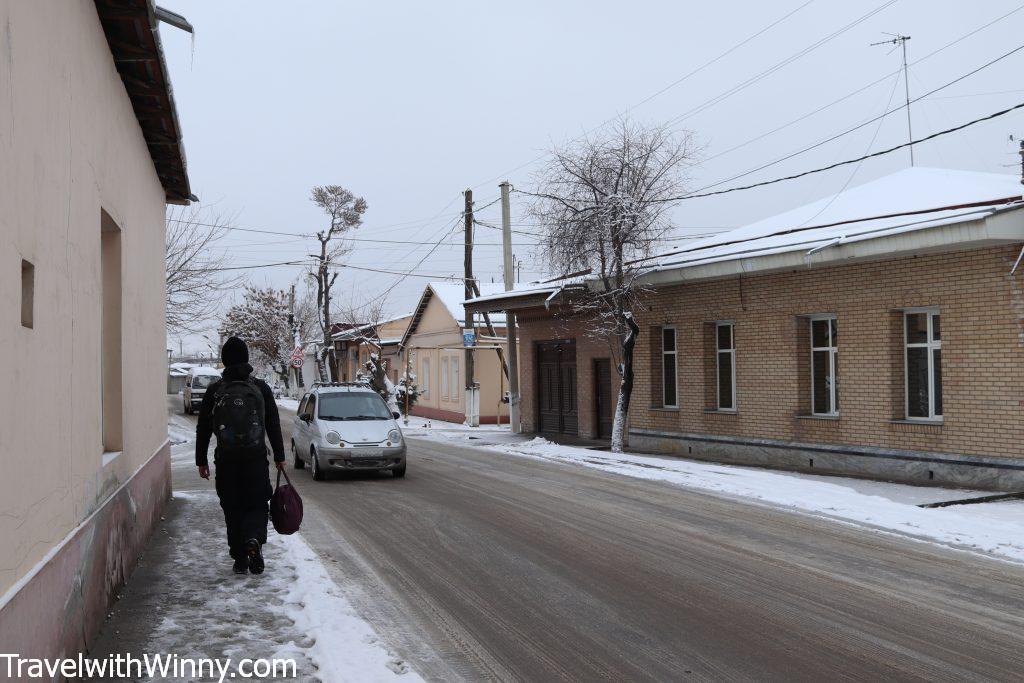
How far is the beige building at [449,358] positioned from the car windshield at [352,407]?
54.6 ft

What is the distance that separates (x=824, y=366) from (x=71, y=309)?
15168 millimetres

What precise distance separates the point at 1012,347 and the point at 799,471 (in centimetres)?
461

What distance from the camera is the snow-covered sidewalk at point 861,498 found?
32.4 ft

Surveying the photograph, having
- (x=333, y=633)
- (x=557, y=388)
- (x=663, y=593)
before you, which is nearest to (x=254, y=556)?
(x=333, y=633)

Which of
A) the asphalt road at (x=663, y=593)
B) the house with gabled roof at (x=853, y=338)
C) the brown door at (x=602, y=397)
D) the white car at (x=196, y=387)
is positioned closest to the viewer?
the asphalt road at (x=663, y=593)

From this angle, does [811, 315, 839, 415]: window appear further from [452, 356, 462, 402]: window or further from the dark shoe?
[452, 356, 462, 402]: window

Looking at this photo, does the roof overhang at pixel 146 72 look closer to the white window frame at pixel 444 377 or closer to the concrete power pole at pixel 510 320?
the concrete power pole at pixel 510 320

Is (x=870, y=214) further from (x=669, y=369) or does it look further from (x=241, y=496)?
(x=241, y=496)

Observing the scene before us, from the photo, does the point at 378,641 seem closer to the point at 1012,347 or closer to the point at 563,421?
the point at 1012,347

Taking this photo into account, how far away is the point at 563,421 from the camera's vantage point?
2725 centimetres

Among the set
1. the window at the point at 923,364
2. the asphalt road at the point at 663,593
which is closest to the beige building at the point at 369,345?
the window at the point at 923,364

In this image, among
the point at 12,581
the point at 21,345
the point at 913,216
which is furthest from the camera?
the point at 913,216

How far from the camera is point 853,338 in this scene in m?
16.6

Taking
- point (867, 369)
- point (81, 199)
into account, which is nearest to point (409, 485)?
point (867, 369)
